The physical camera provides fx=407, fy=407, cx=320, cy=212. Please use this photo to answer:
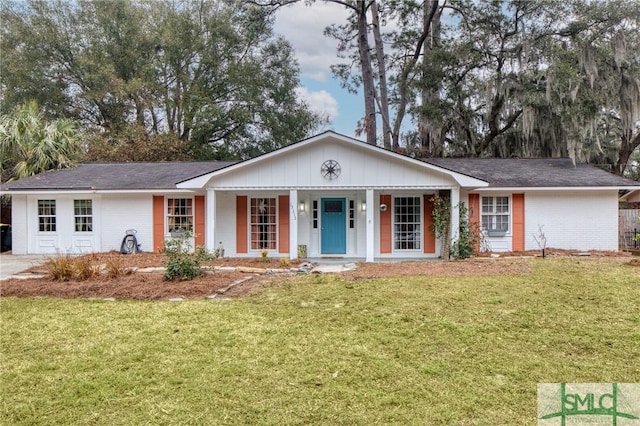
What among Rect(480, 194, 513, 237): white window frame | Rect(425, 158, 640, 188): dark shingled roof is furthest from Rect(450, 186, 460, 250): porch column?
Rect(480, 194, 513, 237): white window frame

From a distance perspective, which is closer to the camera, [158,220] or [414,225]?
[414,225]

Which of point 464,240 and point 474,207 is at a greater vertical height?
point 474,207

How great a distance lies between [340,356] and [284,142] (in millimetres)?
21764

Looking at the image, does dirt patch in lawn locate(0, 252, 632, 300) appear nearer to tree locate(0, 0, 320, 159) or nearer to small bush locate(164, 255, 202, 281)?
small bush locate(164, 255, 202, 281)

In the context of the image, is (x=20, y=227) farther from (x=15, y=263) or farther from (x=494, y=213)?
(x=494, y=213)

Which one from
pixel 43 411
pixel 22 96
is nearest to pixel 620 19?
pixel 43 411

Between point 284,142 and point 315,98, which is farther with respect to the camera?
point 315,98

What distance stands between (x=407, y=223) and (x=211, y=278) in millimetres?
6758

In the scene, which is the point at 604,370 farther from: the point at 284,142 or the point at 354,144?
the point at 284,142

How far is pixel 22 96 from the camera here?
2273 cm

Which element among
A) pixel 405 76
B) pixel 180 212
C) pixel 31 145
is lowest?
pixel 180 212

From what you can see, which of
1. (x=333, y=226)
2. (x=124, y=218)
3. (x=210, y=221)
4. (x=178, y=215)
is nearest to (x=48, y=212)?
(x=124, y=218)

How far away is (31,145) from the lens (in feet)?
54.0

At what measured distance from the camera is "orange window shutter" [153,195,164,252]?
13.1 meters
